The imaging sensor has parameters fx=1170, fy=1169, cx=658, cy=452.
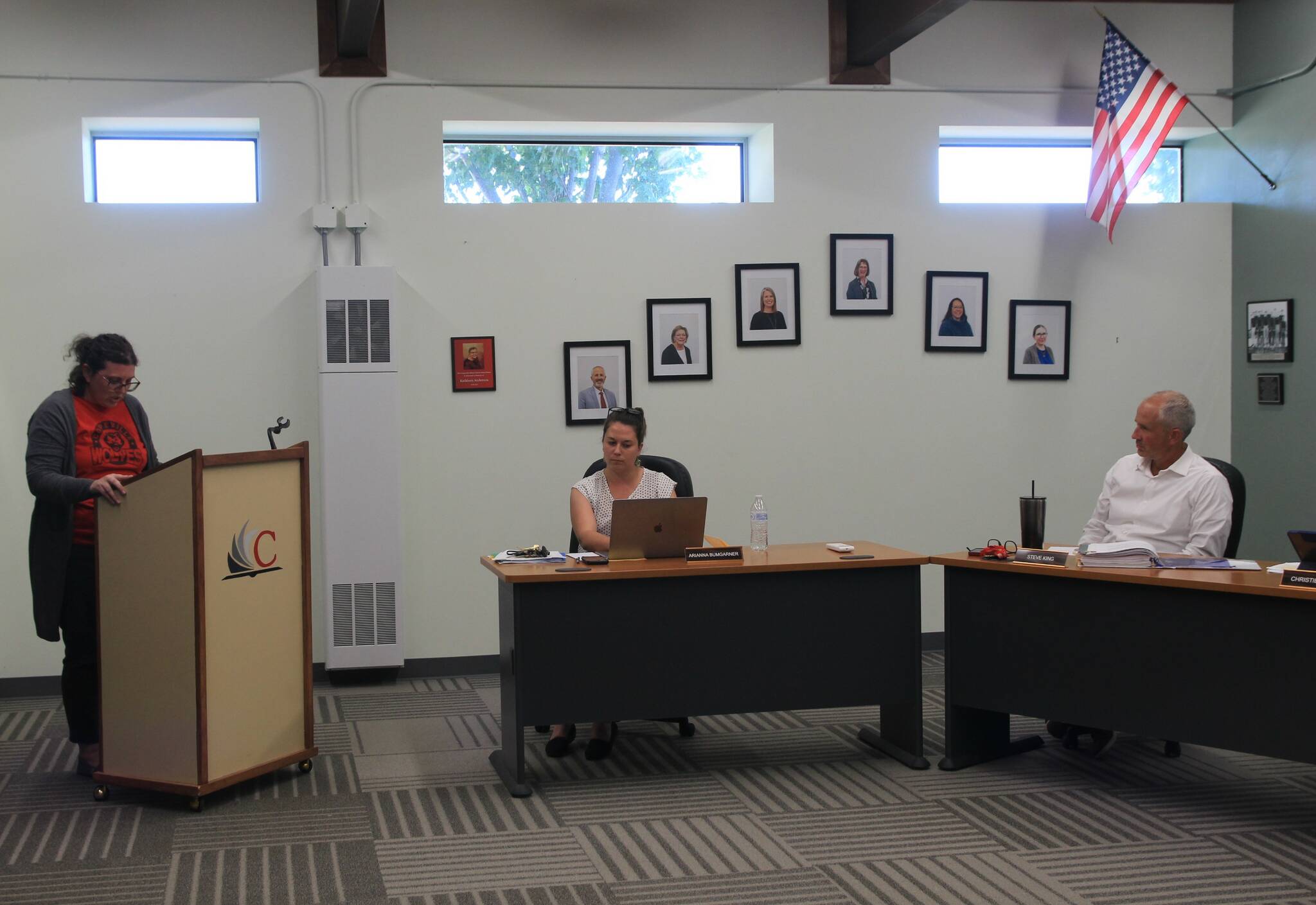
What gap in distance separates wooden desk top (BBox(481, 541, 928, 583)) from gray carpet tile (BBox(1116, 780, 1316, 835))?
3.55ft

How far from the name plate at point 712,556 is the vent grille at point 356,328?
2188 mm

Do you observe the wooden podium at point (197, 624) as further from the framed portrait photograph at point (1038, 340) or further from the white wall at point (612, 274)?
the framed portrait photograph at point (1038, 340)

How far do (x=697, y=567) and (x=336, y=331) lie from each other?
7.86 feet

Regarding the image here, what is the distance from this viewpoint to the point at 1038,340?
6277 millimetres

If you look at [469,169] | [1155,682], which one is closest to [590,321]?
[469,169]

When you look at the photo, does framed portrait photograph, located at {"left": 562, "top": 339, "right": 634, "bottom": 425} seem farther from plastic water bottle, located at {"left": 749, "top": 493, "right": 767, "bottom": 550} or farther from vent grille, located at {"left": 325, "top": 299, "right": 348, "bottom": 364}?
plastic water bottle, located at {"left": 749, "top": 493, "right": 767, "bottom": 550}

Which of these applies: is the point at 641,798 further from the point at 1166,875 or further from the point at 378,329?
the point at 378,329

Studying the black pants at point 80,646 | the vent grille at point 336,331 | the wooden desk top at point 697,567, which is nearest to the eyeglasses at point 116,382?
the black pants at point 80,646

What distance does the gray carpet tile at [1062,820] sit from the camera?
3.50 m

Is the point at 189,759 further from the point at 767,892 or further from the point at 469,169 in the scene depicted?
the point at 469,169

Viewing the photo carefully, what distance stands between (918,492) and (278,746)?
3.59 meters

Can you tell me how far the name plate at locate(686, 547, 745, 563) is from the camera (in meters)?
4.16

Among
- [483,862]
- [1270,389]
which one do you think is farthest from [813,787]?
[1270,389]

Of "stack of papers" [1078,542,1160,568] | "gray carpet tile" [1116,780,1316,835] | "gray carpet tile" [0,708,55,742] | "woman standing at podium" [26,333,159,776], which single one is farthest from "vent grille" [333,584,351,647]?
"gray carpet tile" [1116,780,1316,835]
